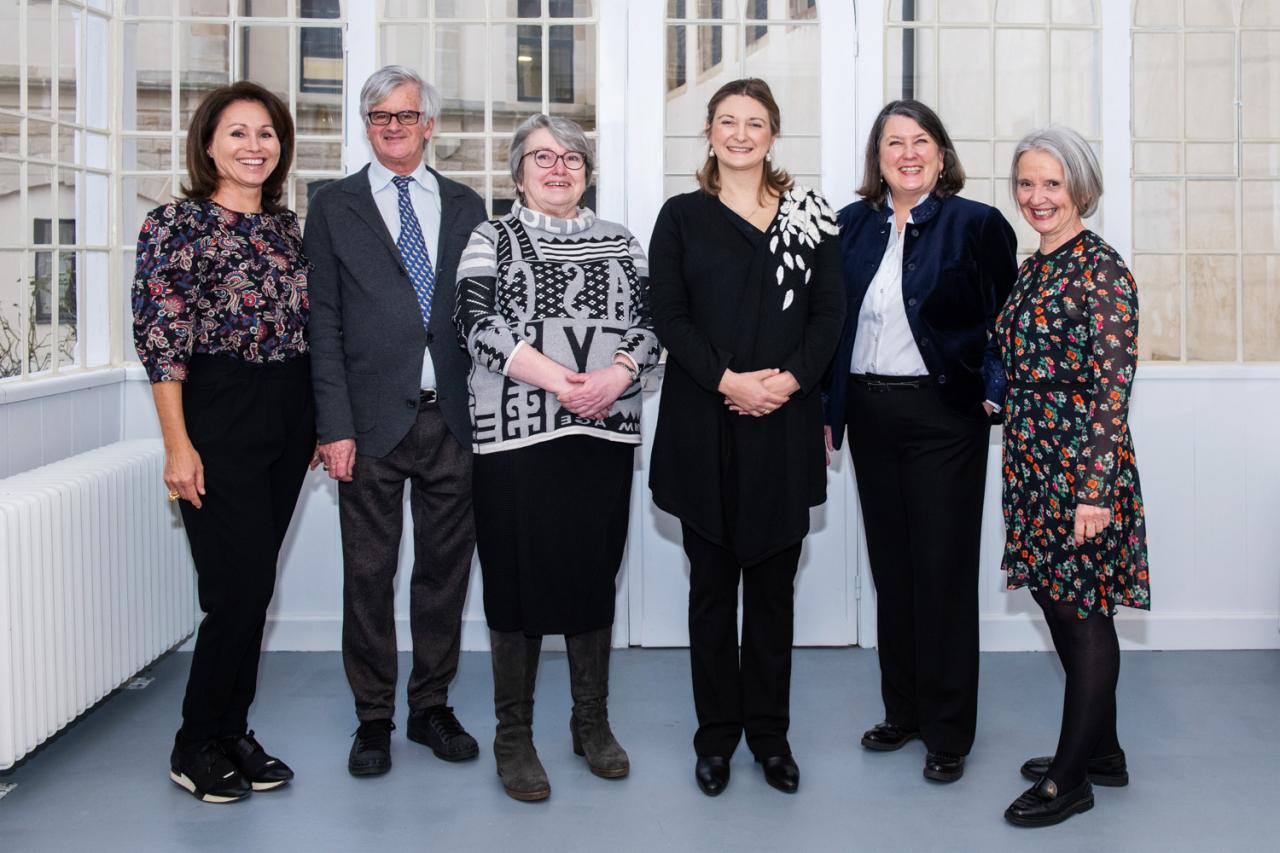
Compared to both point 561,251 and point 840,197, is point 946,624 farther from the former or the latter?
point 840,197

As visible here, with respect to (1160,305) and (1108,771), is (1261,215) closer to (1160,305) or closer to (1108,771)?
(1160,305)

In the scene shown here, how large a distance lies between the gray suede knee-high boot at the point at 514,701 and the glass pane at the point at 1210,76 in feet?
9.99

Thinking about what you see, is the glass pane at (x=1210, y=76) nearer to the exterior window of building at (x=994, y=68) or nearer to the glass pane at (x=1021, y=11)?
the exterior window of building at (x=994, y=68)

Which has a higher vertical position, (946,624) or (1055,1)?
(1055,1)


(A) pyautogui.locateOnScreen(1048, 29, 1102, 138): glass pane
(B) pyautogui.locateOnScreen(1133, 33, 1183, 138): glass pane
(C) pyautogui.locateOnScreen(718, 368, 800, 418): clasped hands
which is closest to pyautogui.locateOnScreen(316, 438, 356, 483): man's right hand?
(C) pyautogui.locateOnScreen(718, 368, 800, 418): clasped hands

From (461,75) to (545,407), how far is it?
1882mm

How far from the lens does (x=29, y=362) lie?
3.76 metres

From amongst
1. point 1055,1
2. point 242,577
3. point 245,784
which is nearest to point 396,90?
point 242,577

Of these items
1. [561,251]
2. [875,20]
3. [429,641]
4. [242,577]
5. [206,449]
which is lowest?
[429,641]

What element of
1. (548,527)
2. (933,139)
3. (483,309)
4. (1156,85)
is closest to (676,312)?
(483,309)

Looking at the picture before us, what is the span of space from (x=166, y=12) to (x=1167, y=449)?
3817 millimetres

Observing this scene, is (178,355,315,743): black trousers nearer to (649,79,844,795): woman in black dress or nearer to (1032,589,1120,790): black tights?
(649,79,844,795): woman in black dress

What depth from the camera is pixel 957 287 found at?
3062 mm

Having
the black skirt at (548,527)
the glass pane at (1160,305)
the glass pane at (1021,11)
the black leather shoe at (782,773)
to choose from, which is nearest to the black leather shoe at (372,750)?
the black skirt at (548,527)
